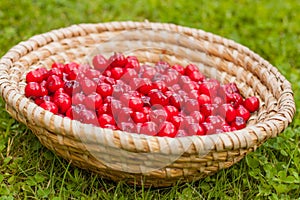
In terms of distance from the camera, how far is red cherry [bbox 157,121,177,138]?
1.80 metres

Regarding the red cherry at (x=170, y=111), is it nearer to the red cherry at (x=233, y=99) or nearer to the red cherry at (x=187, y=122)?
the red cherry at (x=187, y=122)

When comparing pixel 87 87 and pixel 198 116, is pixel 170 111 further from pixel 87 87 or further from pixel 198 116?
pixel 87 87

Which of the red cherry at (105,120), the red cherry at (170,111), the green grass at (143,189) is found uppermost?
the red cherry at (170,111)

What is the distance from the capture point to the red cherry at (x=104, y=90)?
2057 mm

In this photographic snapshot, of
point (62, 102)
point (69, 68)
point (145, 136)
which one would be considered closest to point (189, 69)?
point (69, 68)

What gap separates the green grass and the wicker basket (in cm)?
12

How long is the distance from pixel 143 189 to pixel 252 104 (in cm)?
59

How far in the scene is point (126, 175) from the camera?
1.79 metres

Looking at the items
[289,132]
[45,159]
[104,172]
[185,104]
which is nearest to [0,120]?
[45,159]

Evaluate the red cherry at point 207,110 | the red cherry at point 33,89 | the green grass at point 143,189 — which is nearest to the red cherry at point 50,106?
the red cherry at point 33,89

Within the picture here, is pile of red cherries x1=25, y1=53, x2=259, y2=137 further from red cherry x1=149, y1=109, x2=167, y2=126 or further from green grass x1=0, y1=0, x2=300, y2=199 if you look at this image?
green grass x1=0, y1=0, x2=300, y2=199

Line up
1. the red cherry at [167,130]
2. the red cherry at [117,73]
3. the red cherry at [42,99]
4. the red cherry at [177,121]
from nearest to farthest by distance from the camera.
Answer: the red cherry at [167,130]
the red cherry at [177,121]
the red cherry at [42,99]
the red cherry at [117,73]

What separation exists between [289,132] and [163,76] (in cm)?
62

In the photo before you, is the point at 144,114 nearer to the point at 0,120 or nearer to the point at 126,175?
the point at 126,175
